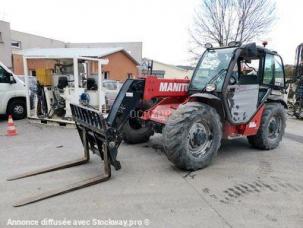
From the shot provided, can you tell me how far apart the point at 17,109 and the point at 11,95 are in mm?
571

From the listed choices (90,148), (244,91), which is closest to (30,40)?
(90,148)

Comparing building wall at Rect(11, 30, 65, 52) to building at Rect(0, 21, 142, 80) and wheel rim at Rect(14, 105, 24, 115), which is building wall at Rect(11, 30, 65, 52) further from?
wheel rim at Rect(14, 105, 24, 115)

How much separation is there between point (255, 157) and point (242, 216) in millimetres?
2538

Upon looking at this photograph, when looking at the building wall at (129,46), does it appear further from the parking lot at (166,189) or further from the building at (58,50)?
the parking lot at (166,189)

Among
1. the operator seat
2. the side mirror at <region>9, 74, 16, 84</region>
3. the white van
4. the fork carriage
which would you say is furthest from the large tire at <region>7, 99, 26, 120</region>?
the fork carriage

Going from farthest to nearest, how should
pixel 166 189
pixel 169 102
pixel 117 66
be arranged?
pixel 117 66 → pixel 169 102 → pixel 166 189

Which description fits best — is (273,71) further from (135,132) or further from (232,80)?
(135,132)

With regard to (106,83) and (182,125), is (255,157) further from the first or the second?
(106,83)

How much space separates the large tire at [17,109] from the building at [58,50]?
793 cm

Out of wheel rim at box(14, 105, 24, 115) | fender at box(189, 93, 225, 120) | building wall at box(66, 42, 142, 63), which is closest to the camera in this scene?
fender at box(189, 93, 225, 120)

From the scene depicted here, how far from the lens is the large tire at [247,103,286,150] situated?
5867mm

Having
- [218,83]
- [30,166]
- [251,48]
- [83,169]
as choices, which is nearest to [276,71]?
[251,48]

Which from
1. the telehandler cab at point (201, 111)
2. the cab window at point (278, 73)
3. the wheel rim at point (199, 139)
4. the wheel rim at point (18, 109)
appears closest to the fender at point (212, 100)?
the telehandler cab at point (201, 111)

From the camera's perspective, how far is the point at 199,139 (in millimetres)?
4656
